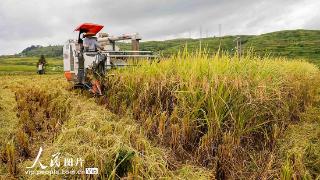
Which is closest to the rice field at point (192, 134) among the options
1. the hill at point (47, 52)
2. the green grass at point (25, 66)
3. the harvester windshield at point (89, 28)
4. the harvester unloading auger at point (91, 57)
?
the harvester unloading auger at point (91, 57)

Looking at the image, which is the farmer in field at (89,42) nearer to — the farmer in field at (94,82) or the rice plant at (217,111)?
the farmer in field at (94,82)

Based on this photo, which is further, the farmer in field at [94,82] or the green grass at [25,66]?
the green grass at [25,66]

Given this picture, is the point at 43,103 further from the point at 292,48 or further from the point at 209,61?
the point at 292,48

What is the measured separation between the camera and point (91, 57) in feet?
32.3

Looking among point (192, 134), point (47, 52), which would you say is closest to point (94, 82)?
point (192, 134)

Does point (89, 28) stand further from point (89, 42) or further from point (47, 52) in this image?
point (47, 52)

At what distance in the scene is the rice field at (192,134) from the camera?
4.29 meters

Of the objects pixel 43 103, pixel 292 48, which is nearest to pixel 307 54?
pixel 292 48

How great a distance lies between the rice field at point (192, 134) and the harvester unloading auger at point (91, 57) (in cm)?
277

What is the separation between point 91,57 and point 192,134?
217 inches

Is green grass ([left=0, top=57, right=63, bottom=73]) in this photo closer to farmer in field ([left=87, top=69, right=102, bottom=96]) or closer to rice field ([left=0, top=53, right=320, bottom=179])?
farmer in field ([left=87, top=69, right=102, bottom=96])

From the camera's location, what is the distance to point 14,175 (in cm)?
430

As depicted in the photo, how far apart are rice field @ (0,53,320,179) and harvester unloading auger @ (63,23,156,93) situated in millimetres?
2774

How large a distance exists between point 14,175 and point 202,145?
2.24m
